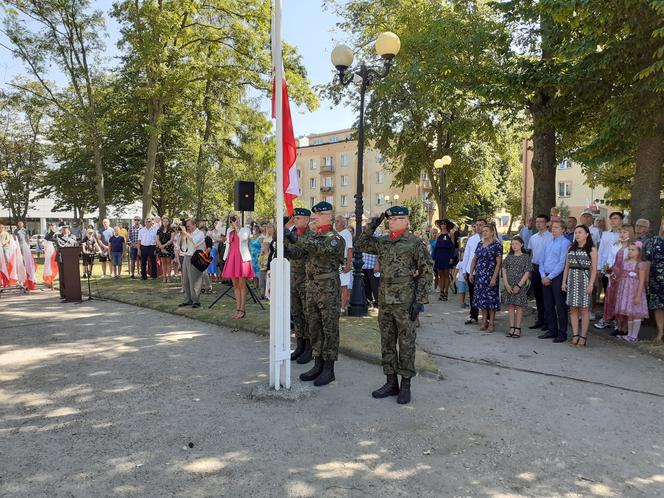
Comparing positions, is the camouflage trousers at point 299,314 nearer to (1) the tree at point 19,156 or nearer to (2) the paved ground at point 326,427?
(2) the paved ground at point 326,427

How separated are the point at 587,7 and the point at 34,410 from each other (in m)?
9.62

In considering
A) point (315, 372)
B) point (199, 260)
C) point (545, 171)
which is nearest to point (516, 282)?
point (315, 372)

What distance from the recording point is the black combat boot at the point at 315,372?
5867mm

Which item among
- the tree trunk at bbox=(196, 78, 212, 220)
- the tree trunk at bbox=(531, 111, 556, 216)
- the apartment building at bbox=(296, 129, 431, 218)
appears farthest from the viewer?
the apartment building at bbox=(296, 129, 431, 218)

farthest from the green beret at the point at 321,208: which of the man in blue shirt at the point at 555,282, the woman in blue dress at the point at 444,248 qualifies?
the woman in blue dress at the point at 444,248

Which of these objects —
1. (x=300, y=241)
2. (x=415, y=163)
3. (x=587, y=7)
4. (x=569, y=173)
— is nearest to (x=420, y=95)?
(x=415, y=163)

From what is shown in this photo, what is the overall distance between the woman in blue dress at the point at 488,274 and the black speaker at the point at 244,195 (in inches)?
193

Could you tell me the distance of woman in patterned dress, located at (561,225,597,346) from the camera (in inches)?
298

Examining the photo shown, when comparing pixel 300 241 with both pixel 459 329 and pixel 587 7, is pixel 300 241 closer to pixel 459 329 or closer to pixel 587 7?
pixel 459 329

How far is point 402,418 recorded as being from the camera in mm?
4762

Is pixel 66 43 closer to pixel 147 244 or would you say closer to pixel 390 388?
pixel 147 244

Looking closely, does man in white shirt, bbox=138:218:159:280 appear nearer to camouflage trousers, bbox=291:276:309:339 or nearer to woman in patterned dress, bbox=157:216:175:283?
woman in patterned dress, bbox=157:216:175:283

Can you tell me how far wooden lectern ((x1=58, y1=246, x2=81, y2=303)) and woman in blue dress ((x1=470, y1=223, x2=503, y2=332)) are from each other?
31.1 feet

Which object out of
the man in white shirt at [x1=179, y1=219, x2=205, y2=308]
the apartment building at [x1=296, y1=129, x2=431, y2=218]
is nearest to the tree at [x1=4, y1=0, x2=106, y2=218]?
the man in white shirt at [x1=179, y1=219, x2=205, y2=308]
